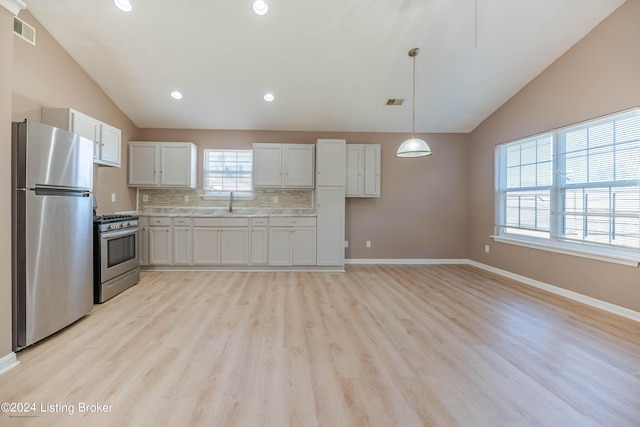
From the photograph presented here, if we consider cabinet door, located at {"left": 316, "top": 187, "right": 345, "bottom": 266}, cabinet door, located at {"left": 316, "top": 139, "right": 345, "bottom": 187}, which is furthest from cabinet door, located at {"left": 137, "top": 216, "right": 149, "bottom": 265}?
cabinet door, located at {"left": 316, "top": 139, "right": 345, "bottom": 187}

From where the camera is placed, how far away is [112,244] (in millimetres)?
3502

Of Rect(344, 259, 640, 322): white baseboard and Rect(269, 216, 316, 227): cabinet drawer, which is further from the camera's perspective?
Rect(269, 216, 316, 227): cabinet drawer

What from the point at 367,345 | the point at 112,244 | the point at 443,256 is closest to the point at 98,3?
the point at 112,244

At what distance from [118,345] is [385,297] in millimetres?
2806

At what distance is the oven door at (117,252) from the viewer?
10.9 ft

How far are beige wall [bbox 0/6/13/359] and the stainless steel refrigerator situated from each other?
0.13 m

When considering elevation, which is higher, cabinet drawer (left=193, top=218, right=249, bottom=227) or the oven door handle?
cabinet drawer (left=193, top=218, right=249, bottom=227)

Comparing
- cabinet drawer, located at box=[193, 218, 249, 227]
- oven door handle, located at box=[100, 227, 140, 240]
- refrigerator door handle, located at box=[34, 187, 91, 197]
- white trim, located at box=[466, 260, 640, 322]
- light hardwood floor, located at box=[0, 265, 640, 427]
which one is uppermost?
refrigerator door handle, located at box=[34, 187, 91, 197]

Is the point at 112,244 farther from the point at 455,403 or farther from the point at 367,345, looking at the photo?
the point at 455,403

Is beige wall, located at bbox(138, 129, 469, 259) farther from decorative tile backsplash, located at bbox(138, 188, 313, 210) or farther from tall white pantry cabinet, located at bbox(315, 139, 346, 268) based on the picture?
decorative tile backsplash, located at bbox(138, 188, 313, 210)

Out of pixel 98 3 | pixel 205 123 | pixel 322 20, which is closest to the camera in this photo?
pixel 98 3

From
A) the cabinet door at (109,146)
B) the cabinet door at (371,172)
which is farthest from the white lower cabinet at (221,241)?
the cabinet door at (371,172)

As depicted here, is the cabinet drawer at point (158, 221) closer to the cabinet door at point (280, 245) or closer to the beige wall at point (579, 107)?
the cabinet door at point (280, 245)

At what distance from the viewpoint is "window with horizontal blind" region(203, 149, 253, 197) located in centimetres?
537
